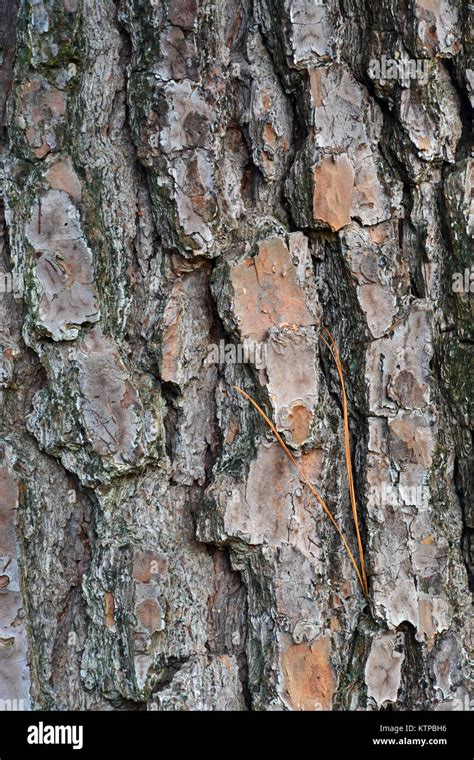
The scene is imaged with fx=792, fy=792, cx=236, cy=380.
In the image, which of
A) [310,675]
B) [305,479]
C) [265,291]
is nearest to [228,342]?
[265,291]

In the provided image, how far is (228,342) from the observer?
1555 millimetres

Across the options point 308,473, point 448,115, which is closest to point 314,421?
point 308,473

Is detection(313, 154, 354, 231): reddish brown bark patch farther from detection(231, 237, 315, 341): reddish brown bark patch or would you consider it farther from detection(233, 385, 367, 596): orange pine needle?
detection(233, 385, 367, 596): orange pine needle

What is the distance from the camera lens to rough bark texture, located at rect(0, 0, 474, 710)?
1.51m

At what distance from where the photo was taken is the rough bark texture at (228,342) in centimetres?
151

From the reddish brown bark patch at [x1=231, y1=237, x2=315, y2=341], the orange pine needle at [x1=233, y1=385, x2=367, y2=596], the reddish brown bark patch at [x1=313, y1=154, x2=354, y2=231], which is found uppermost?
the reddish brown bark patch at [x1=313, y1=154, x2=354, y2=231]

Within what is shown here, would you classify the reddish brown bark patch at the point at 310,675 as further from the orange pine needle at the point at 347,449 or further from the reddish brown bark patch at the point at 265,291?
the reddish brown bark patch at the point at 265,291

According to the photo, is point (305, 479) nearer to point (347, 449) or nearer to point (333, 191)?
point (347, 449)

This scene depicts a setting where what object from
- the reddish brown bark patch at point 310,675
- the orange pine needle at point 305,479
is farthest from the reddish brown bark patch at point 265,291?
the reddish brown bark patch at point 310,675

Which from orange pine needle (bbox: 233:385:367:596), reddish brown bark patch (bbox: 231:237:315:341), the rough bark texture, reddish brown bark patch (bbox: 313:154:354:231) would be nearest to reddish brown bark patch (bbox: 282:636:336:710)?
the rough bark texture

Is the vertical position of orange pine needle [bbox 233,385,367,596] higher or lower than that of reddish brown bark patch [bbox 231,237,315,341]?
lower

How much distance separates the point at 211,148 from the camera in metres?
1.50

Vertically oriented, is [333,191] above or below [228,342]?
above

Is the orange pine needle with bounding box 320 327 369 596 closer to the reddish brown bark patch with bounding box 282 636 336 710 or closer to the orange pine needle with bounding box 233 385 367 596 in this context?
the orange pine needle with bounding box 233 385 367 596
